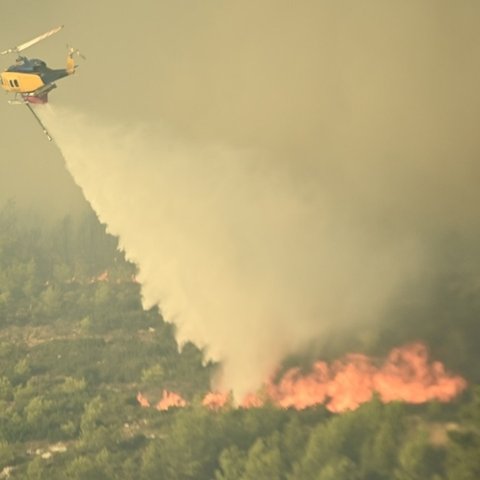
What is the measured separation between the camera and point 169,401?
47031mm

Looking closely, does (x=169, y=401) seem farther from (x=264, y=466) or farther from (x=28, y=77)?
(x=28, y=77)

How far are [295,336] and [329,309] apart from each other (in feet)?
11.3

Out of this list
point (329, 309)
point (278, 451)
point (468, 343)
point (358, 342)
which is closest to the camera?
point (278, 451)

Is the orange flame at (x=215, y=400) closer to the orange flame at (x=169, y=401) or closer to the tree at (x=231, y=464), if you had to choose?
the orange flame at (x=169, y=401)

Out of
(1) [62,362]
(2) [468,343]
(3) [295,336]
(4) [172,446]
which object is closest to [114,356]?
(1) [62,362]

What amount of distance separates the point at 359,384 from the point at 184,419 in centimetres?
1030

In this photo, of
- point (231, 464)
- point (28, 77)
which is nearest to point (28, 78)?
point (28, 77)

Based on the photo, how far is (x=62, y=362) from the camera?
55688 mm

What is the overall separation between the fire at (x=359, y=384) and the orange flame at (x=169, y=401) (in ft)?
10.2

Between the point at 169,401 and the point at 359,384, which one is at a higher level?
the point at 169,401

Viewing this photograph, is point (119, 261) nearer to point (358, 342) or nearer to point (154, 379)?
point (154, 379)

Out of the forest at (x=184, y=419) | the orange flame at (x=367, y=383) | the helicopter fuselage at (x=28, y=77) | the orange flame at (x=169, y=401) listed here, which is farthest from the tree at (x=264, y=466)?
the helicopter fuselage at (x=28, y=77)

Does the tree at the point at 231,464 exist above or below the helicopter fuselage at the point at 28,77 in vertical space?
below

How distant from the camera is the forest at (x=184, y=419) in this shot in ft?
108
